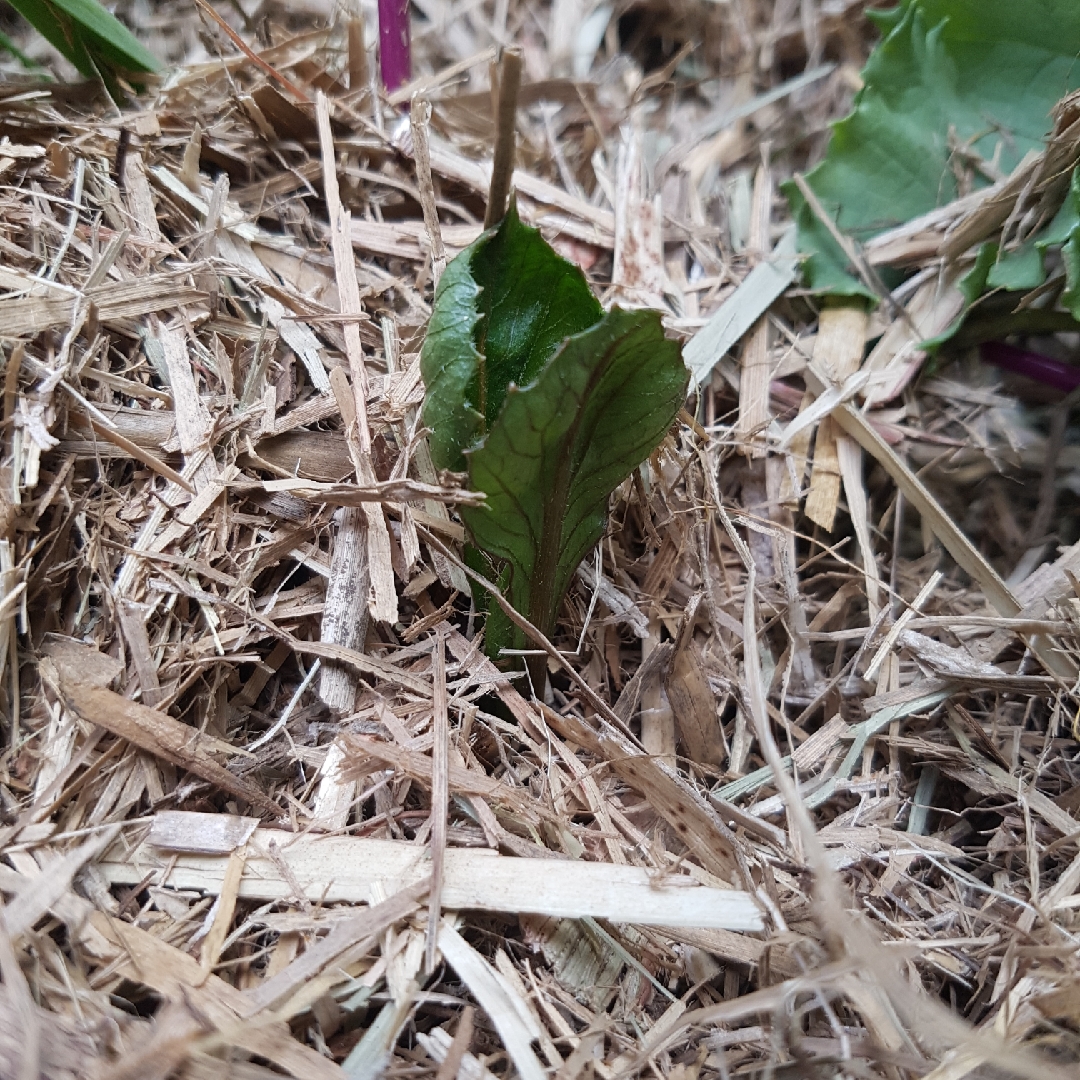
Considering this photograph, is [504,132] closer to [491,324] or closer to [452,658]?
[491,324]

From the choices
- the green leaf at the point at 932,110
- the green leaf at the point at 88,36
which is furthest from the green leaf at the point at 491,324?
the green leaf at the point at 88,36

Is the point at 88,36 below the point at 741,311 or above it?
above

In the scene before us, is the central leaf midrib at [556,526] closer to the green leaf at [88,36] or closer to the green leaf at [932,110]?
the green leaf at [932,110]

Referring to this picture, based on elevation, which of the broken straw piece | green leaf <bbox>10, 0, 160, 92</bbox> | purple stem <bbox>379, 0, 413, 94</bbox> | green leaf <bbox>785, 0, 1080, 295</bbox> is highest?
green leaf <bbox>10, 0, 160, 92</bbox>

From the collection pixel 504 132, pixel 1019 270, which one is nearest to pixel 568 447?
pixel 504 132

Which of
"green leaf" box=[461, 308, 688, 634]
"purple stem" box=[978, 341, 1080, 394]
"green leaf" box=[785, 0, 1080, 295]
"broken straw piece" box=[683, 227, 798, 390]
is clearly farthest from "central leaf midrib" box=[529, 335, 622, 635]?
"purple stem" box=[978, 341, 1080, 394]

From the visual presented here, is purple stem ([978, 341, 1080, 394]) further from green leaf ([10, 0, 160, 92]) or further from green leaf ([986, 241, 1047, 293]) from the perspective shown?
green leaf ([10, 0, 160, 92])
